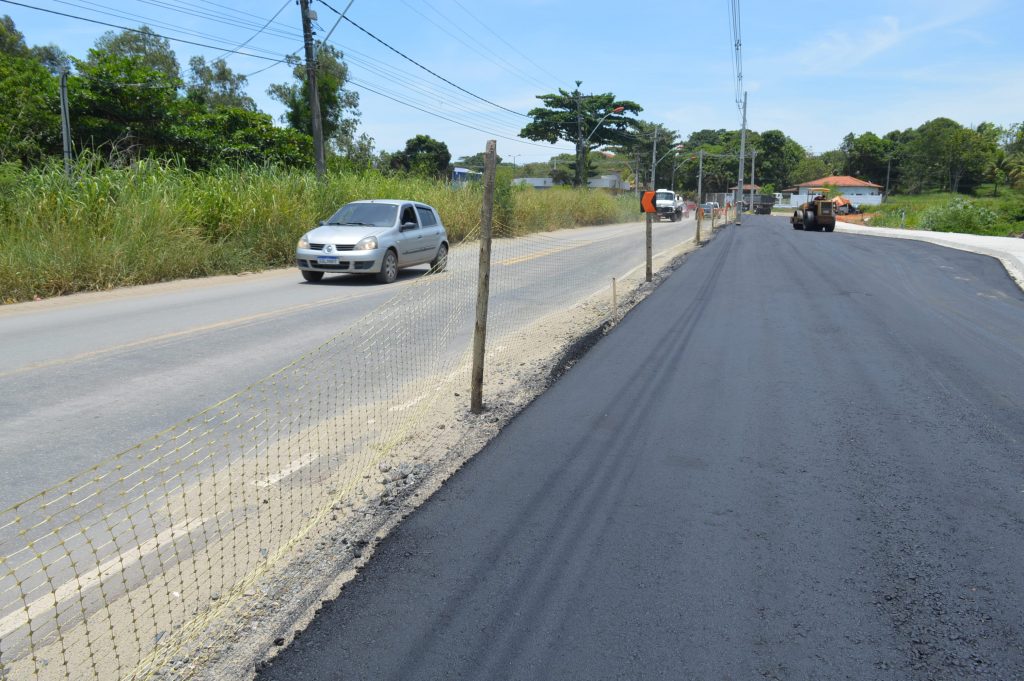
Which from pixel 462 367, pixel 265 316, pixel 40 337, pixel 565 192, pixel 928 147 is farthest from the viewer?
pixel 928 147

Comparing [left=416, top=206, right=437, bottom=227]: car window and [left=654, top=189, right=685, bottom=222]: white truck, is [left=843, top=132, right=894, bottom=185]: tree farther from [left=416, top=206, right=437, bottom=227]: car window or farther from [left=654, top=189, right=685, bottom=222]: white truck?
[left=416, top=206, right=437, bottom=227]: car window

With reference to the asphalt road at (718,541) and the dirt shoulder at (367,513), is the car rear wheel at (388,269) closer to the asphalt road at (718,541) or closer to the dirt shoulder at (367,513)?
the dirt shoulder at (367,513)

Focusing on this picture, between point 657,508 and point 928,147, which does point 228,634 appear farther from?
point 928,147

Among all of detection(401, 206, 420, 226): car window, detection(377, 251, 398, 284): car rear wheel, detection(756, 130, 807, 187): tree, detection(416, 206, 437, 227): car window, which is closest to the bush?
detection(416, 206, 437, 227): car window

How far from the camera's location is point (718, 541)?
379cm

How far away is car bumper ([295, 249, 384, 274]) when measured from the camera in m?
13.9

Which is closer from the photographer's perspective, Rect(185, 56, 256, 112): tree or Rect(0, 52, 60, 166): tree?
Rect(0, 52, 60, 166): tree

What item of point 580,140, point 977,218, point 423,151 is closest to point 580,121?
point 580,140

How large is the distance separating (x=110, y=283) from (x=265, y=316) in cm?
505

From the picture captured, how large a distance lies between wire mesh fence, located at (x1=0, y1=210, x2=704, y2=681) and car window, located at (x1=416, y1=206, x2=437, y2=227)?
7752 mm

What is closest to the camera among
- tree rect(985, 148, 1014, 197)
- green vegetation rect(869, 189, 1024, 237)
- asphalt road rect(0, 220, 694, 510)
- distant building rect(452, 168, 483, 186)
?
asphalt road rect(0, 220, 694, 510)

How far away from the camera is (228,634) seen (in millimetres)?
2965

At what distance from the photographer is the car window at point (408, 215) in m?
15.3

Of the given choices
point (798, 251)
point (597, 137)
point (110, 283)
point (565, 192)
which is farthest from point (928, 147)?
point (110, 283)
